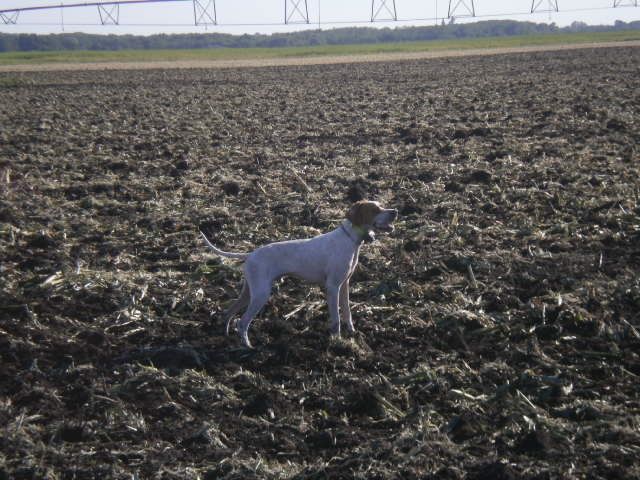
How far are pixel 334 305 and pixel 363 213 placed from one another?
0.84 metres

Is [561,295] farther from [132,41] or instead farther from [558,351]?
[132,41]

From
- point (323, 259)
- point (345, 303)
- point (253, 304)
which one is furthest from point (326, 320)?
point (253, 304)

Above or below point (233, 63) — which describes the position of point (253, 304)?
below

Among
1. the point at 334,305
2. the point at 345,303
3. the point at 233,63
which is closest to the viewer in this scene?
the point at 334,305

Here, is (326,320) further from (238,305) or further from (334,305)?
(238,305)

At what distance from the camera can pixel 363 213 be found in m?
6.88

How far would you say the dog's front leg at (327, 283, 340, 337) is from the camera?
6.88 m

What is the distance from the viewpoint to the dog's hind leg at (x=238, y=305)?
7.11 meters

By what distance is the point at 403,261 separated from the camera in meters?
9.04

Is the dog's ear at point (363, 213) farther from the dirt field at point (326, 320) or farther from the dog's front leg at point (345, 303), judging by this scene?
the dirt field at point (326, 320)

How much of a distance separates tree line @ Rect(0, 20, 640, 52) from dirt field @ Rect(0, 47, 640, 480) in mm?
126049

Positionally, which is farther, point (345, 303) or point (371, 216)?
point (345, 303)

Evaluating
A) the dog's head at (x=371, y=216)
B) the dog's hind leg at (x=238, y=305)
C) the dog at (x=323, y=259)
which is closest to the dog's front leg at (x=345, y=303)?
the dog at (x=323, y=259)

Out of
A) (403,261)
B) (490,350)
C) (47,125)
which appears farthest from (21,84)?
(490,350)
